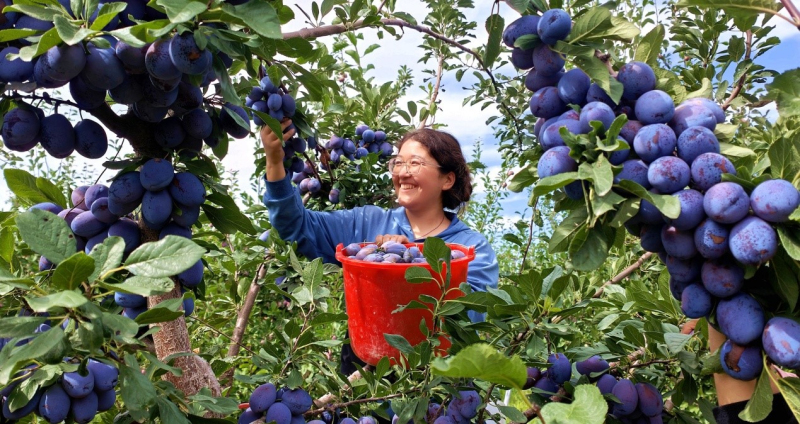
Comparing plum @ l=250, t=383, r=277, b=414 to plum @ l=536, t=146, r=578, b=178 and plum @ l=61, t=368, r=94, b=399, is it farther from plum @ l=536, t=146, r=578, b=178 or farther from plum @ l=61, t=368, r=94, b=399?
plum @ l=536, t=146, r=578, b=178

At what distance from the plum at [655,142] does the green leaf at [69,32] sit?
748mm

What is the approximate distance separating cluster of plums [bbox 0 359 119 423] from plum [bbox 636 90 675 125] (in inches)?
36.2

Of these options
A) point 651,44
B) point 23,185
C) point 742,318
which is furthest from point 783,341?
point 23,185

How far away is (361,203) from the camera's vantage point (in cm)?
254

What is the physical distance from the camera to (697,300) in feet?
2.57

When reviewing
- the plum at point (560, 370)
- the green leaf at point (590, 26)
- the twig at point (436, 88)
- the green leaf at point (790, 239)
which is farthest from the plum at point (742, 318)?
the twig at point (436, 88)

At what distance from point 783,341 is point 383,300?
889mm

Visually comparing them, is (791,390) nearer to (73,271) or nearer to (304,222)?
(73,271)

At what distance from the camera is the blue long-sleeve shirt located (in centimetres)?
196

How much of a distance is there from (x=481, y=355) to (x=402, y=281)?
33.7 inches

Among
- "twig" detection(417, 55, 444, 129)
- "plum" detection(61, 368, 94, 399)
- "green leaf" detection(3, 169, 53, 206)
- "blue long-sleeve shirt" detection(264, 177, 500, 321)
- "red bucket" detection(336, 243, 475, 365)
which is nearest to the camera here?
"plum" detection(61, 368, 94, 399)

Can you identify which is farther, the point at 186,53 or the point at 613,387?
the point at 613,387

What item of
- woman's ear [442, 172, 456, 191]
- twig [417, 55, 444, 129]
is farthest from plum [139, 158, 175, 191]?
twig [417, 55, 444, 129]

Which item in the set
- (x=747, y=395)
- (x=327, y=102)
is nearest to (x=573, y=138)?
(x=747, y=395)
